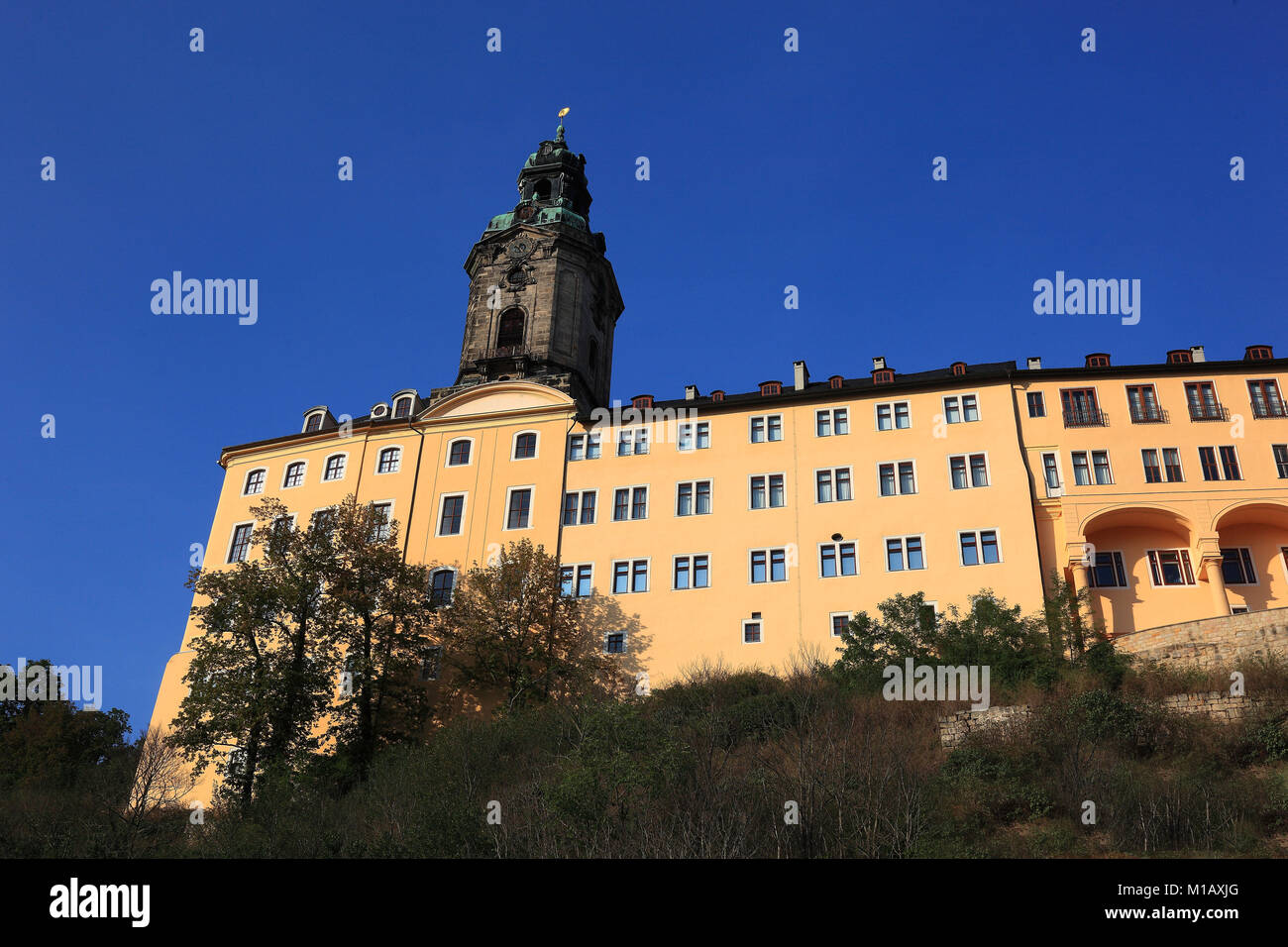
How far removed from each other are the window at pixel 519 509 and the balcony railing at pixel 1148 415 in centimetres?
2387

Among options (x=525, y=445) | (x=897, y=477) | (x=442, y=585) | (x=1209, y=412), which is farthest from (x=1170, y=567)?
(x=442, y=585)

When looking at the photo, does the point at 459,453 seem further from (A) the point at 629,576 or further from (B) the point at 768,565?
(B) the point at 768,565

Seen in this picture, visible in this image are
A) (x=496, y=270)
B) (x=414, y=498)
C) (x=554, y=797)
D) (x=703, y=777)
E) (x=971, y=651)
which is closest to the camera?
(x=554, y=797)

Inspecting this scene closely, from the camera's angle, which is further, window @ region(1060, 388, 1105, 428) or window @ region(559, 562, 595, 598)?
window @ region(559, 562, 595, 598)

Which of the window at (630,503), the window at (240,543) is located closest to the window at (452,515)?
the window at (630,503)

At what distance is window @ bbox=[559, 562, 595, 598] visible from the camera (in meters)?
41.8

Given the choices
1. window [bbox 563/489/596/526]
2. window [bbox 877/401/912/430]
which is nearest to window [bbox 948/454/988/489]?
window [bbox 877/401/912/430]

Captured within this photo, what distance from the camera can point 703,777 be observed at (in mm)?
24688

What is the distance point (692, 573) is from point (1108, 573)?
49.6 feet

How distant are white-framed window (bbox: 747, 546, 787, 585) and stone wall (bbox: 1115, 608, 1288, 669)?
1284 cm

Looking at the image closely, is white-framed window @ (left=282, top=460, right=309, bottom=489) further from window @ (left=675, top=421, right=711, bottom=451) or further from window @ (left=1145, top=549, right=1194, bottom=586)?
window @ (left=1145, top=549, right=1194, bottom=586)
